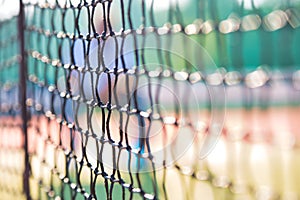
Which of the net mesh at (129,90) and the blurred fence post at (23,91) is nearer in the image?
the net mesh at (129,90)

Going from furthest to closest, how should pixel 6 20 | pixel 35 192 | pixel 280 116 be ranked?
pixel 280 116 < pixel 6 20 < pixel 35 192

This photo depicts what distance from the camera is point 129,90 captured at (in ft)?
4.75

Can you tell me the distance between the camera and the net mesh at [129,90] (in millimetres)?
945

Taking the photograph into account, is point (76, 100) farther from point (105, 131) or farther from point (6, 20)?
point (6, 20)

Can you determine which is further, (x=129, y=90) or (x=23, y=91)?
(x=23, y=91)

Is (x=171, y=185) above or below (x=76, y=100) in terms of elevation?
below

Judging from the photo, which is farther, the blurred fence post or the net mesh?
the blurred fence post

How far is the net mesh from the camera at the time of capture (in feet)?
3.10

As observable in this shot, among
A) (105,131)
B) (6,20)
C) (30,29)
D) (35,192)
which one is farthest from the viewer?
(6,20)

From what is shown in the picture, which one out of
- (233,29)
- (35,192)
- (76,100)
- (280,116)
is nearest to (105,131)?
(76,100)

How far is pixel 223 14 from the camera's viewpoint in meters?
5.15

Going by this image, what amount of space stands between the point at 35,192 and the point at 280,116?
5.40 m

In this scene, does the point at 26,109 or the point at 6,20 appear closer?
the point at 26,109

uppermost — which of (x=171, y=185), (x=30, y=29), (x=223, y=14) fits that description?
(x=223, y=14)
